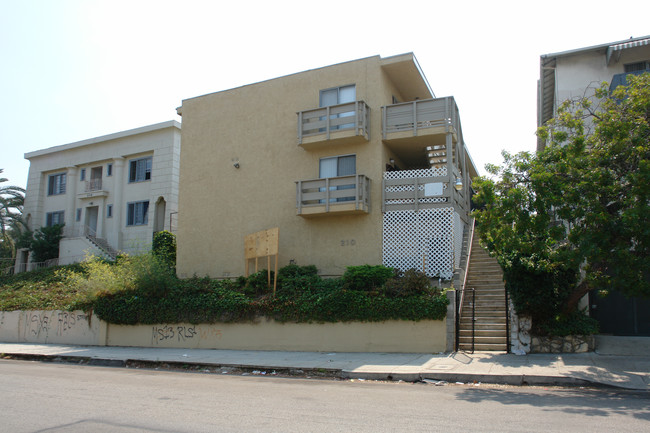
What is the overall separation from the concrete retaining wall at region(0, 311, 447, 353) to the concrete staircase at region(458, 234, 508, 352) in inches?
44.0

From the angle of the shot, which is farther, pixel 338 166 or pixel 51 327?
pixel 51 327

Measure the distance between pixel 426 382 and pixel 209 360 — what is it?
6.52 m

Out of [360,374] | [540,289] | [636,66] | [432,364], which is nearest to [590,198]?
[540,289]

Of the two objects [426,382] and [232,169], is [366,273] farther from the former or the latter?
[232,169]

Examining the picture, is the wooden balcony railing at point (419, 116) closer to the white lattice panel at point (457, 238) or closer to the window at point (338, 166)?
the window at point (338, 166)

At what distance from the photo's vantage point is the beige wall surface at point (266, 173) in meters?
19.5

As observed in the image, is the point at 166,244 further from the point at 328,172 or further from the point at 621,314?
the point at 621,314

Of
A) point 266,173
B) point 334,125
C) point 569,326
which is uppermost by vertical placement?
point 334,125

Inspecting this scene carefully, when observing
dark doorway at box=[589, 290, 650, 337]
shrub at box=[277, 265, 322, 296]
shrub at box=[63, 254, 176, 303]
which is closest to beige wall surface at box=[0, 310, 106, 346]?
shrub at box=[63, 254, 176, 303]

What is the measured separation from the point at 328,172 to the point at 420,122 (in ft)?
13.2

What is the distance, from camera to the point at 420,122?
18812 mm

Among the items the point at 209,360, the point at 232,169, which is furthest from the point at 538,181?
the point at 232,169

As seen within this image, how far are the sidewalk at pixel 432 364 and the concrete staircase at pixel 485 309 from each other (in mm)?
771

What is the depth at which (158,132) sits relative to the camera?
1202 inches
